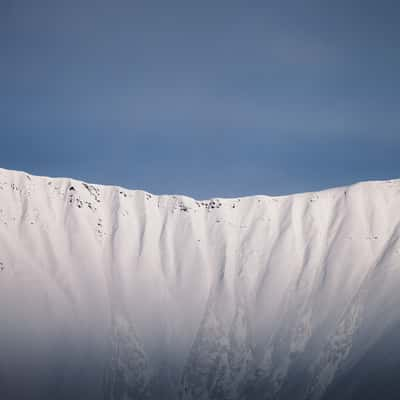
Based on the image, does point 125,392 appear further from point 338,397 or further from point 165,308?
point 338,397

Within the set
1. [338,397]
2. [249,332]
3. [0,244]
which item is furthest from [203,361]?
[0,244]

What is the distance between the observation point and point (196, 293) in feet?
501

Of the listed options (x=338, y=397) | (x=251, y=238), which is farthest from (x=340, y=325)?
(x=251, y=238)

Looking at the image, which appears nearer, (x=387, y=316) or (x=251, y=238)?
(x=387, y=316)

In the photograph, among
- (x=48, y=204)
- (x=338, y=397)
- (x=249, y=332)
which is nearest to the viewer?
(x=338, y=397)

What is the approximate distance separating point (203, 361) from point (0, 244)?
39.0 m

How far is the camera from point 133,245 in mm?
161125

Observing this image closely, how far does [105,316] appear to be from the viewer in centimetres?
14575

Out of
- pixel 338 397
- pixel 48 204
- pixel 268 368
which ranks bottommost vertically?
pixel 338 397

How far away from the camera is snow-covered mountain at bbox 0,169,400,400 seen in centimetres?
13325

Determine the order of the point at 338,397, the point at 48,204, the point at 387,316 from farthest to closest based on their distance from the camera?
1. the point at 48,204
2. the point at 387,316
3. the point at 338,397

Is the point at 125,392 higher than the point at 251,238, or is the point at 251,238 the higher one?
the point at 251,238

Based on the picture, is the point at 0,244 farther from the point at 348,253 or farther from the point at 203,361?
the point at 348,253

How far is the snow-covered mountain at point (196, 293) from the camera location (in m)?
133
